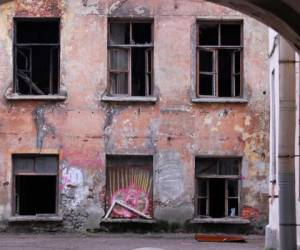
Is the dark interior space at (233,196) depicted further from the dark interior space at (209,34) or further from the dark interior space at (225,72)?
the dark interior space at (209,34)

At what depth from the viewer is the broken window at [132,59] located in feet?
76.0

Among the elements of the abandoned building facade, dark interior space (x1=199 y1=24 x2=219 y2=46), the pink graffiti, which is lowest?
the pink graffiti

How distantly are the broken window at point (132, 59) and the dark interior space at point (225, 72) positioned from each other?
1984 millimetres

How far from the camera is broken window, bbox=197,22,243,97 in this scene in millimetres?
23094

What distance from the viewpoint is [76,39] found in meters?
23.0

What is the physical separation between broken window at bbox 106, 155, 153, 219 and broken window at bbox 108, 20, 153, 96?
1967 millimetres

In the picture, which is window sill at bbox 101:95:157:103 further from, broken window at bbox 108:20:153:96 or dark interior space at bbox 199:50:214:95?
dark interior space at bbox 199:50:214:95

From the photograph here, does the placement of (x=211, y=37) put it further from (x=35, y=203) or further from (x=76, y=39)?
(x=35, y=203)

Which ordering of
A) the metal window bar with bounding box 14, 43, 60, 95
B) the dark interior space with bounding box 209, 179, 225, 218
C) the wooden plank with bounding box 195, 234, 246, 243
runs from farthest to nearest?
the metal window bar with bounding box 14, 43, 60, 95, the dark interior space with bounding box 209, 179, 225, 218, the wooden plank with bounding box 195, 234, 246, 243

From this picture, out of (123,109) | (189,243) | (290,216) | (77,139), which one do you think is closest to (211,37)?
(123,109)

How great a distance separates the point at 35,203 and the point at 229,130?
5.80m

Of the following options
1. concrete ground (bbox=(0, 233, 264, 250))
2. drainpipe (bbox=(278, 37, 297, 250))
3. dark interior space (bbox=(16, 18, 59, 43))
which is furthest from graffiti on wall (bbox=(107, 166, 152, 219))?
drainpipe (bbox=(278, 37, 297, 250))

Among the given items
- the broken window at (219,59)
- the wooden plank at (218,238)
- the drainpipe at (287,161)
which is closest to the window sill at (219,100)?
the broken window at (219,59)

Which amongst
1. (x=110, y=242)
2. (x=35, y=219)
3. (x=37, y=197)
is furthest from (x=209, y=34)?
(x=35, y=219)
